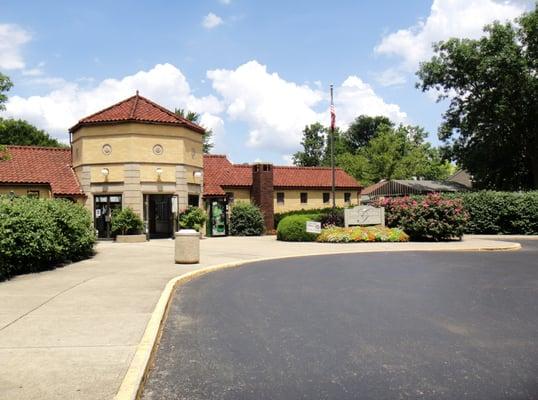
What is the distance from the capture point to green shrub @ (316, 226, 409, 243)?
2336 centimetres

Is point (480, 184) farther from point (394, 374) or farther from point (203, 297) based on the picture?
point (394, 374)

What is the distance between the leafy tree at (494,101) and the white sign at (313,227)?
20.3 metres

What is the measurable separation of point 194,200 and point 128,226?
208 inches

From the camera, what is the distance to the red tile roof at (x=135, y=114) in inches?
1066

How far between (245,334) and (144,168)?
21561 mm

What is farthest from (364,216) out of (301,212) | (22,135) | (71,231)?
(22,135)

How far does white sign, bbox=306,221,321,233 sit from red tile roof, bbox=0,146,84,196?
1249cm

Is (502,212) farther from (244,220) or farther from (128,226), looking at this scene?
(128,226)

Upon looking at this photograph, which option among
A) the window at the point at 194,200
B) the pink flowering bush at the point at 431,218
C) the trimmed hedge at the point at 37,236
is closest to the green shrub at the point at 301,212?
the window at the point at 194,200

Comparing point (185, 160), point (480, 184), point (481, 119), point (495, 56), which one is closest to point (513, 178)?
point (480, 184)

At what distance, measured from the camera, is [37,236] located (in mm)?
12938

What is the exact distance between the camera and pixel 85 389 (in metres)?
4.60

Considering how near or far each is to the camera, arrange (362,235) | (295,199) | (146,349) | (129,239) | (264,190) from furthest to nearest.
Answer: (295,199) → (264,190) → (129,239) → (362,235) → (146,349)

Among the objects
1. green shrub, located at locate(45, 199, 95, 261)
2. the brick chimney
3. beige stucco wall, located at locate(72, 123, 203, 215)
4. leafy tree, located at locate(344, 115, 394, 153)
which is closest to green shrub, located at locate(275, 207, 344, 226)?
the brick chimney
